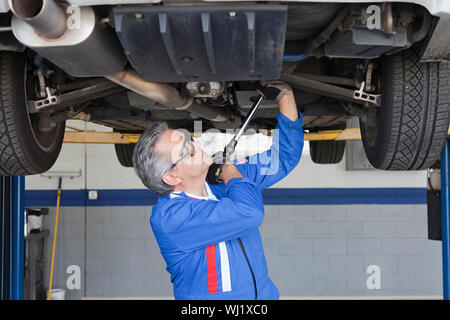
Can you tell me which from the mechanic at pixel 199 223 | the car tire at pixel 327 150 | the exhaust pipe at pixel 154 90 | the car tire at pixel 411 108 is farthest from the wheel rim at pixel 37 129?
the car tire at pixel 327 150

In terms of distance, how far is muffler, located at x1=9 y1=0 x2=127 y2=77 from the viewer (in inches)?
39.4

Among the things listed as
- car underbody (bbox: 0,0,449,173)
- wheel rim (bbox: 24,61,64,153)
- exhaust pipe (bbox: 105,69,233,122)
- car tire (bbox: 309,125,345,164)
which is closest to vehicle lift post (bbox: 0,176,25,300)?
wheel rim (bbox: 24,61,64,153)

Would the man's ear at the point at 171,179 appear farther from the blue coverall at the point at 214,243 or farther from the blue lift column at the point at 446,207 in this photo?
the blue lift column at the point at 446,207

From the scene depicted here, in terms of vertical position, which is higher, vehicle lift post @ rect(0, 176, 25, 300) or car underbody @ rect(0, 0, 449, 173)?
car underbody @ rect(0, 0, 449, 173)

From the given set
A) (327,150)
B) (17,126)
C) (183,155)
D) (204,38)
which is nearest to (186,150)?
(183,155)

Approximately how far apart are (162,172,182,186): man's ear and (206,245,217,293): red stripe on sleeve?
0.83ft

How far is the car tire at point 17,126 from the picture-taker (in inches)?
61.1

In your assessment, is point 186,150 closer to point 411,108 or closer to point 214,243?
point 214,243

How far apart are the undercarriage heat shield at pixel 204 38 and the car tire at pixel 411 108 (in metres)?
0.56

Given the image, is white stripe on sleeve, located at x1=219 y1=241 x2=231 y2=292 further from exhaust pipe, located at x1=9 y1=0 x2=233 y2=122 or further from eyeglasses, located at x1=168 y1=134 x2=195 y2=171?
exhaust pipe, located at x1=9 y1=0 x2=233 y2=122

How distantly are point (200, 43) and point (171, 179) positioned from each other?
0.51m

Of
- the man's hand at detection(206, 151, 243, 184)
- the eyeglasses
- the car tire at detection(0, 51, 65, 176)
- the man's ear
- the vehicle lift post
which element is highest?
the car tire at detection(0, 51, 65, 176)

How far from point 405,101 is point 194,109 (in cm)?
89
